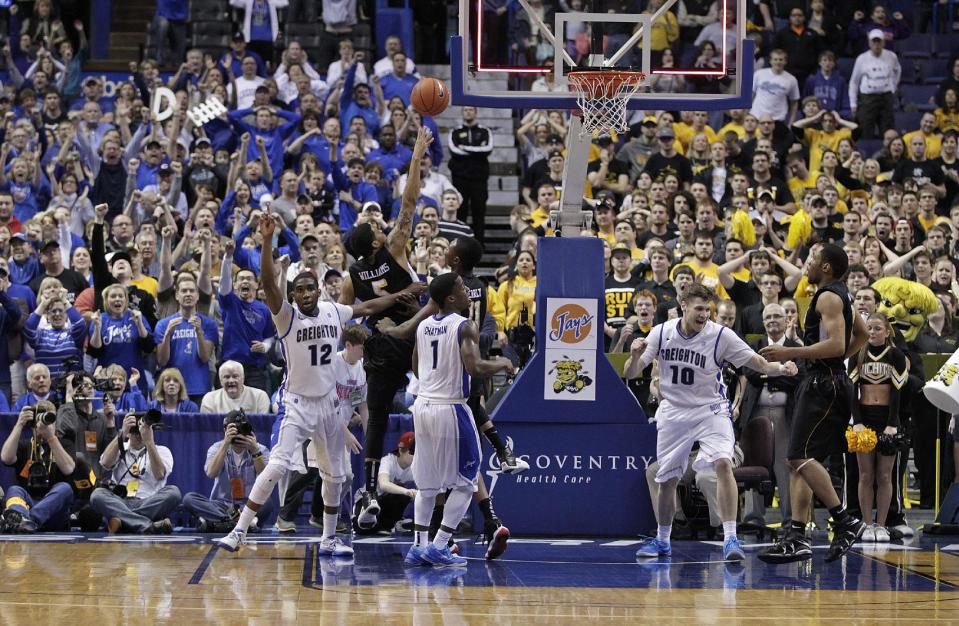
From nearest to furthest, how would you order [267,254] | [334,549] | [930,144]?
[267,254] → [334,549] → [930,144]

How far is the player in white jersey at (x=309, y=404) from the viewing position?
460 inches

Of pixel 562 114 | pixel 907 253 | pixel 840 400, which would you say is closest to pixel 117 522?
pixel 840 400

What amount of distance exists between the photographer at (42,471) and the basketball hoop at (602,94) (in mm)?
5686

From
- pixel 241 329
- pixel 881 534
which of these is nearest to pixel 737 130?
pixel 241 329

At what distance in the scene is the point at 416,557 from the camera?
11570mm

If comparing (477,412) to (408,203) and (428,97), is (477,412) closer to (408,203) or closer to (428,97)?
(408,203)

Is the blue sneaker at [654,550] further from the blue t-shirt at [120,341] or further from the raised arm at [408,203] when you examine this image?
the blue t-shirt at [120,341]

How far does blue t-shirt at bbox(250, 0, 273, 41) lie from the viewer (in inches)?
950

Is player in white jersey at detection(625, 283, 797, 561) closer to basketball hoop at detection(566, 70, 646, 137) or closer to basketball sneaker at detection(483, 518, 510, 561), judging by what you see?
basketball sneaker at detection(483, 518, 510, 561)

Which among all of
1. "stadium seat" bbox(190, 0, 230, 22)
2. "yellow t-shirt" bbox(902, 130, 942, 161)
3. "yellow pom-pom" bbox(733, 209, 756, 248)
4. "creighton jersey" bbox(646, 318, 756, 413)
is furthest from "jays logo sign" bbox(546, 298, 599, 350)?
"stadium seat" bbox(190, 0, 230, 22)

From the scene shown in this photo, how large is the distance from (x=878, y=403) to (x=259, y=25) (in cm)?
1378

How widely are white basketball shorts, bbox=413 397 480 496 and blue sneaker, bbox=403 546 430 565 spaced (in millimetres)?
460

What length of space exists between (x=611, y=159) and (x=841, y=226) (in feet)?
11.7

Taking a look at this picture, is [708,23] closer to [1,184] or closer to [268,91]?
[268,91]
